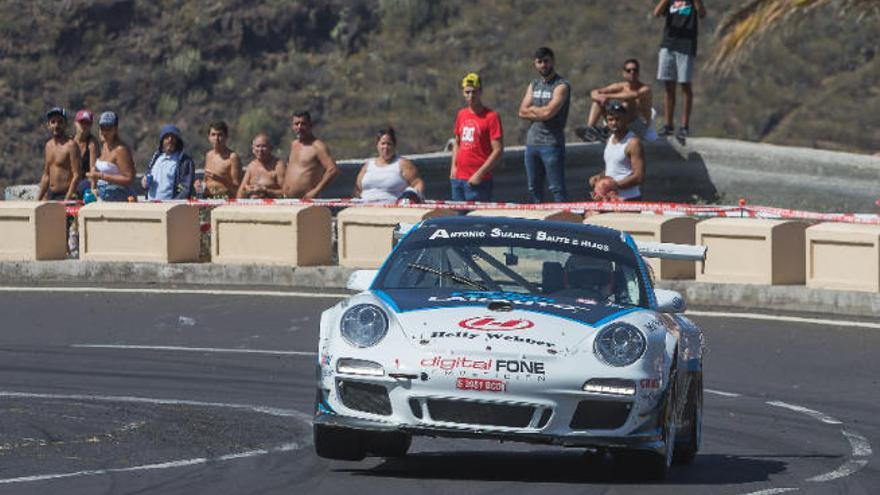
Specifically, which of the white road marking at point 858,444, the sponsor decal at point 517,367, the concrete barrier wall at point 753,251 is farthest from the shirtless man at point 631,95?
the sponsor decal at point 517,367

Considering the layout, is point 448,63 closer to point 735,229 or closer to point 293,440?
point 735,229

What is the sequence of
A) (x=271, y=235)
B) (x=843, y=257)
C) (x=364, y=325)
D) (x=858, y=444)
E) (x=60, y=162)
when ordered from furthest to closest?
(x=60, y=162) < (x=271, y=235) < (x=843, y=257) < (x=858, y=444) < (x=364, y=325)

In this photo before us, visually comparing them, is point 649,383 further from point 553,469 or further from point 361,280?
point 361,280

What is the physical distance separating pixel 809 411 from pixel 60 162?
1176 centimetres

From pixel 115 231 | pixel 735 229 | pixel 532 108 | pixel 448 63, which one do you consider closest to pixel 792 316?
pixel 735 229

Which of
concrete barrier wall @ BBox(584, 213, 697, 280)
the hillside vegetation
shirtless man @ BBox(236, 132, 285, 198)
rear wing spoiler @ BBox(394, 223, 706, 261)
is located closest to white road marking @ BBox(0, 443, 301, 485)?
rear wing spoiler @ BBox(394, 223, 706, 261)

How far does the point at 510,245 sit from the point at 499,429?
163 centimetres

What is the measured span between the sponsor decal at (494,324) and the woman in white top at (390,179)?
39.2 feet

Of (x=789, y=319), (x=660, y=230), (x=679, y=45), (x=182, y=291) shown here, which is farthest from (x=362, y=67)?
(x=789, y=319)

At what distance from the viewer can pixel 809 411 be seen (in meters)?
15.1

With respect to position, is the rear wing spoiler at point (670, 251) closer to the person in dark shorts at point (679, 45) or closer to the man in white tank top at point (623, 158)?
the man in white tank top at point (623, 158)

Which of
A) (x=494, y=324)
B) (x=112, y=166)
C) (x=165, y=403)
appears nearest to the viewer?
(x=494, y=324)

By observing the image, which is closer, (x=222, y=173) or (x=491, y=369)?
(x=491, y=369)

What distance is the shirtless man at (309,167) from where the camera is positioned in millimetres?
24062
